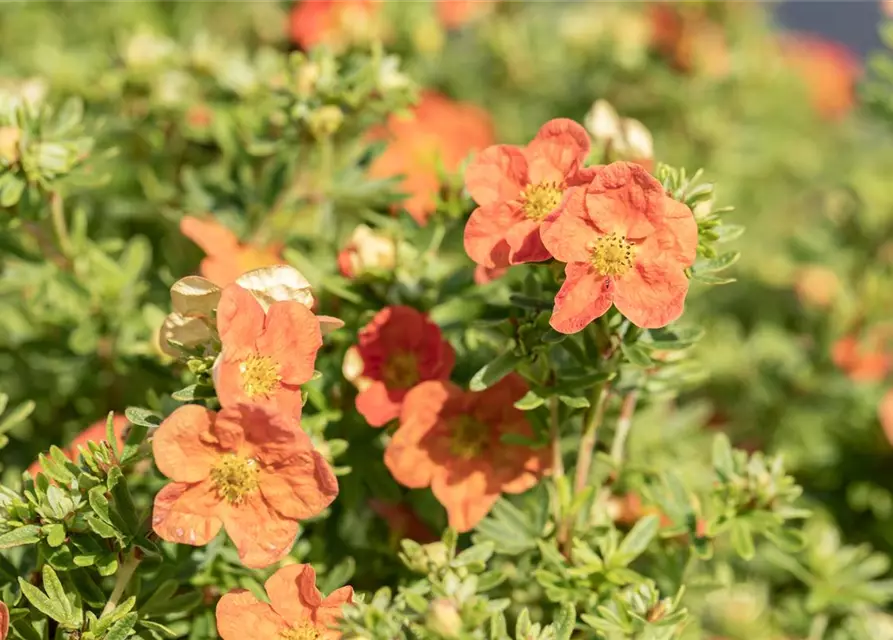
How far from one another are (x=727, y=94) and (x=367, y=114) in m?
1.25

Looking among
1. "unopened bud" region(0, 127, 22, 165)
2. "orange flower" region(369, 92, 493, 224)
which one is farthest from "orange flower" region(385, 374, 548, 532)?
"orange flower" region(369, 92, 493, 224)

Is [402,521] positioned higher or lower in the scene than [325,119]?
lower

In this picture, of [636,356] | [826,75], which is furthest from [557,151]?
[826,75]

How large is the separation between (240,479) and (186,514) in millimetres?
70

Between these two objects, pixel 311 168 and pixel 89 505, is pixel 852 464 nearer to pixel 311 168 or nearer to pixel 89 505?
pixel 311 168

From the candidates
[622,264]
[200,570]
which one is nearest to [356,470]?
[200,570]

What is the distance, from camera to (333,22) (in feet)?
7.33

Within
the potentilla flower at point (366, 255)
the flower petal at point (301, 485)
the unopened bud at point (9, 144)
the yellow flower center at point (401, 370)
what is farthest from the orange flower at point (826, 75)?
the flower petal at point (301, 485)

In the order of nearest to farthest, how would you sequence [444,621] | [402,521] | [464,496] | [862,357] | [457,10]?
[444,621]
[464,496]
[402,521]
[862,357]
[457,10]

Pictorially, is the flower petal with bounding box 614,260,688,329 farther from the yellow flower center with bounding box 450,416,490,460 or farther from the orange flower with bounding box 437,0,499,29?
the orange flower with bounding box 437,0,499,29

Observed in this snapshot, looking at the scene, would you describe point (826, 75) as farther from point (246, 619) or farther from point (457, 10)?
point (246, 619)

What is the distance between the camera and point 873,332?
2.27 metres

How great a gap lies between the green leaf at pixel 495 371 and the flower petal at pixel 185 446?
12.8 inches

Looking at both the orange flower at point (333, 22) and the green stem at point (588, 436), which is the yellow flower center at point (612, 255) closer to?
the green stem at point (588, 436)
